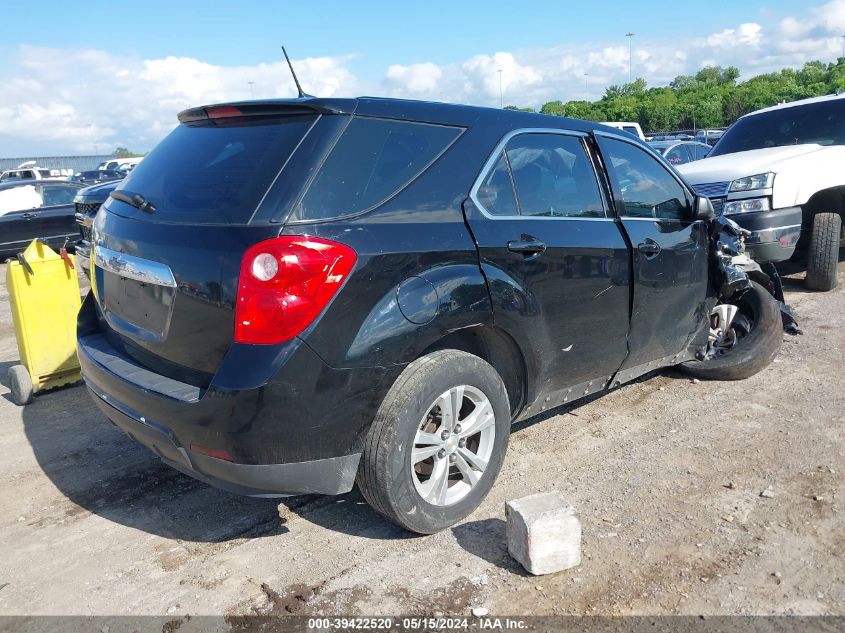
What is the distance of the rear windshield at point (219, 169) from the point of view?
2.87 meters

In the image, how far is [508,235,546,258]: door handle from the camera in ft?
11.0

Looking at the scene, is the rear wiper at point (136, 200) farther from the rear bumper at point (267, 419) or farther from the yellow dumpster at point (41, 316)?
the yellow dumpster at point (41, 316)

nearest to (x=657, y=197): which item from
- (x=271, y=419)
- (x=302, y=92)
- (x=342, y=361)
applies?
(x=302, y=92)

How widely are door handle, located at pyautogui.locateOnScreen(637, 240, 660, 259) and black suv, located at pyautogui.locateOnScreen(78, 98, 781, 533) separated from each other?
126 millimetres

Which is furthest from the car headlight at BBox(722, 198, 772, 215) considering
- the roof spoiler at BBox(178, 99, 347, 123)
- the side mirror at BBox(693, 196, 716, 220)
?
the roof spoiler at BBox(178, 99, 347, 123)

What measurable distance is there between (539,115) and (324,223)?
1.68 metres

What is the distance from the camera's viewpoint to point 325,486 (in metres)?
2.84

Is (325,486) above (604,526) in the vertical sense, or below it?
above

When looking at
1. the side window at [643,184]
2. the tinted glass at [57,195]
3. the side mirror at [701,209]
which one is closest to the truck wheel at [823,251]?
the side mirror at [701,209]

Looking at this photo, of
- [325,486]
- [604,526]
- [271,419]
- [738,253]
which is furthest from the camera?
[738,253]

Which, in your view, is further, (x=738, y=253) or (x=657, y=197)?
(x=738, y=253)

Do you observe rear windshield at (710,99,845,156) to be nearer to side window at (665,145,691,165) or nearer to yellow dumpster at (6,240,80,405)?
yellow dumpster at (6,240,80,405)

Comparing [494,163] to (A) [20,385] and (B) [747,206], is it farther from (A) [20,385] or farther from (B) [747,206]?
(B) [747,206]

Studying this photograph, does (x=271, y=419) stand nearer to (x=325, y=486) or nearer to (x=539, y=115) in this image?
(x=325, y=486)
